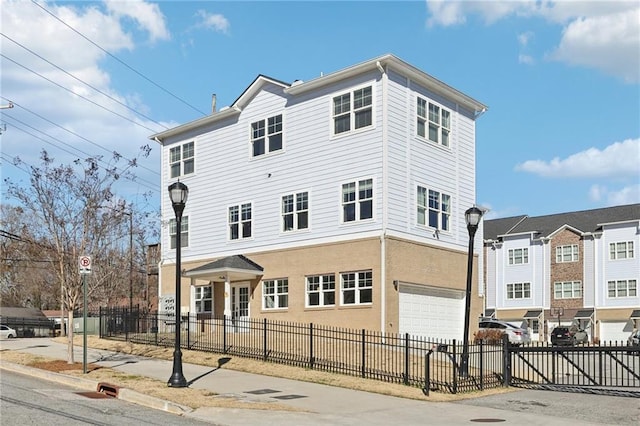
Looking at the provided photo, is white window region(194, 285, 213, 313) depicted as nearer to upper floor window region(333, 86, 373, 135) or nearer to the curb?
upper floor window region(333, 86, 373, 135)

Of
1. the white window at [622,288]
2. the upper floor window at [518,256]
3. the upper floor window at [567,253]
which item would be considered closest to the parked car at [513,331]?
the white window at [622,288]

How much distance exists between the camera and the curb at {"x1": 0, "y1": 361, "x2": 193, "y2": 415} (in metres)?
15.2

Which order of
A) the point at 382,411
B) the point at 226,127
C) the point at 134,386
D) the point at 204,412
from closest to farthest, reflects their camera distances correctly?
the point at 204,412 < the point at 382,411 < the point at 134,386 < the point at 226,127

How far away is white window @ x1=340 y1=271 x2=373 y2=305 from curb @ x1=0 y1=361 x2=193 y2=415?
12084 millimetres

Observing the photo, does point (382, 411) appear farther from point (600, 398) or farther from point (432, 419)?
point (600, 398)

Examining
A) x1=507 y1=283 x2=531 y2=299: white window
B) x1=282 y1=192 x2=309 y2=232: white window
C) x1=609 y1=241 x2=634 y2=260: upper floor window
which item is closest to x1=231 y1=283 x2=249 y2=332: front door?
x1=282 y1=192 x2=309 y2=232: white window

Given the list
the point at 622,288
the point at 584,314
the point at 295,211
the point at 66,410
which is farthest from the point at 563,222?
the point at 66,410

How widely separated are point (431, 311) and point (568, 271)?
40.6 metres

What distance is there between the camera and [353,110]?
97.2ft

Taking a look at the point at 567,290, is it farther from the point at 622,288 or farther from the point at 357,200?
the point at 357,200

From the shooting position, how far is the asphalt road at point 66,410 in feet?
41.2

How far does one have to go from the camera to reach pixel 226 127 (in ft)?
116

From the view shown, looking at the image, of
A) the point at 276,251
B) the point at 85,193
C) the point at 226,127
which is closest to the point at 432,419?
the point at 85,193

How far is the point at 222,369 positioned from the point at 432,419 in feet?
29.6
